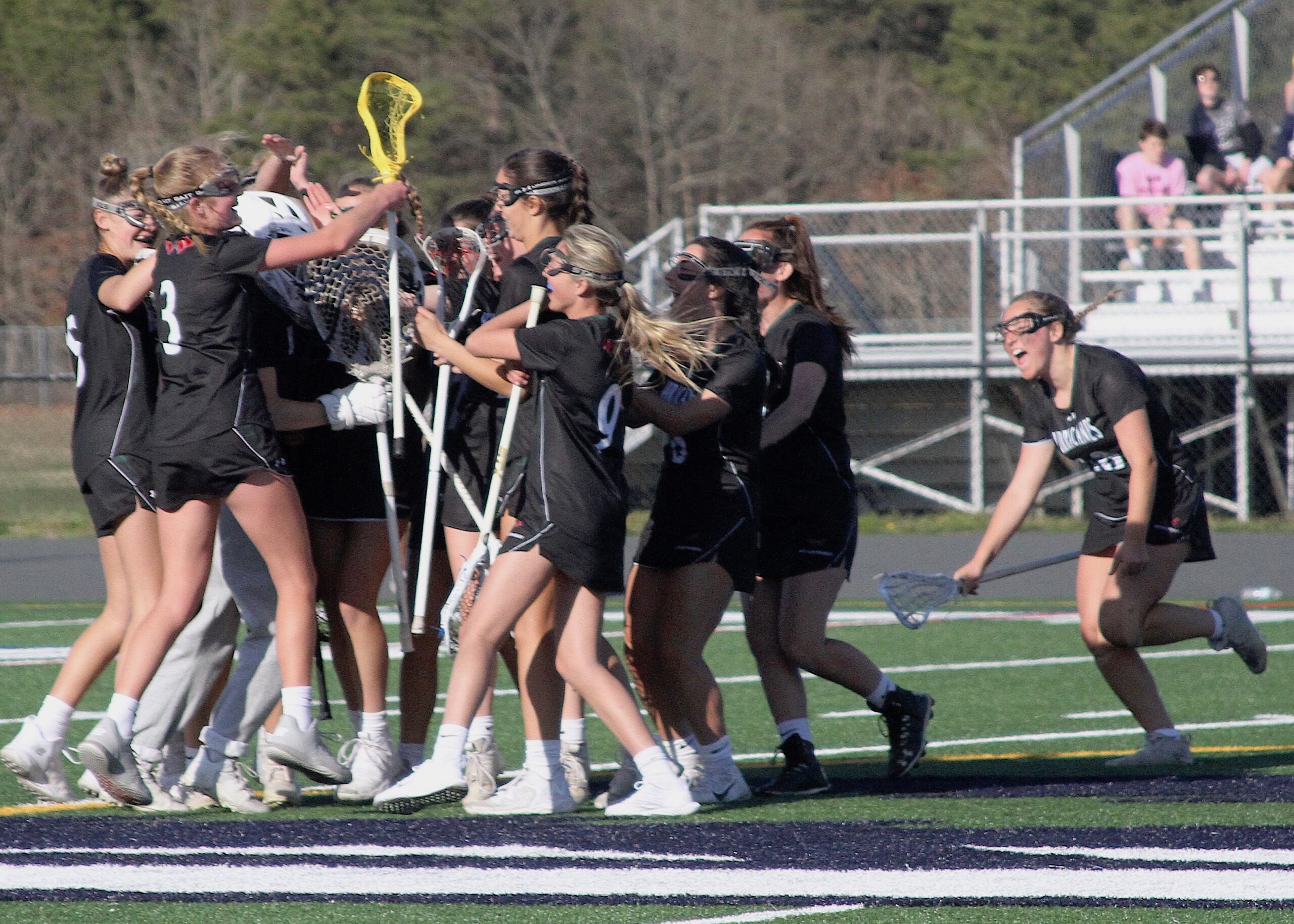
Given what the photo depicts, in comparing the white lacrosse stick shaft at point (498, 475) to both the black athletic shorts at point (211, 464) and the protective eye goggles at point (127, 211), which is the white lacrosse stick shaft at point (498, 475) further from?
the protective eye goggles at point (127, 211)

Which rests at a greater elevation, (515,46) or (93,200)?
(515,46)

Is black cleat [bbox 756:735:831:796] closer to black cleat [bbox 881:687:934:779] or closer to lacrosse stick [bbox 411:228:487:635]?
black cleat [bbox 881:687:934:779]

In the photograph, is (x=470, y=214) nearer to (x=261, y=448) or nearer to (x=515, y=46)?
(x=261, y=448)

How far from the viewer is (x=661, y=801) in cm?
553

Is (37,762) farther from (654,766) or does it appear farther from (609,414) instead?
(609,414)

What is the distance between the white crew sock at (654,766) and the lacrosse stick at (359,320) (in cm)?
91

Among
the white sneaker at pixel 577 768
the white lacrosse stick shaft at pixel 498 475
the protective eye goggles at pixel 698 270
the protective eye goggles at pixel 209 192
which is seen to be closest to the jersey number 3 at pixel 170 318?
the protective eye goggles at pixel 209 192

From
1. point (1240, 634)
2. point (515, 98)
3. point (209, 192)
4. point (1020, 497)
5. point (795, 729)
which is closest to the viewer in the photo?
point (209, 192)

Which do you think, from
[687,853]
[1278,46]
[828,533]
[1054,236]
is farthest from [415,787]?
[1278,46]

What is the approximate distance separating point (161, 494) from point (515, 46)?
117ft

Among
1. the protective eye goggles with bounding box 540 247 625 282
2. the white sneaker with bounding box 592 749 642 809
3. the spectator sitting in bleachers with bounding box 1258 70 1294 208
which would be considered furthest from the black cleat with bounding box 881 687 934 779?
the spectator sitting in bleachers with bounding box 1258 70 1294 208

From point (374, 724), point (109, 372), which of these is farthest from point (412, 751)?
point (109, 372)

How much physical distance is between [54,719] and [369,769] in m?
1.01

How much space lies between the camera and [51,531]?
17.1m
